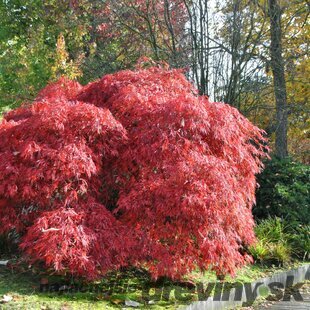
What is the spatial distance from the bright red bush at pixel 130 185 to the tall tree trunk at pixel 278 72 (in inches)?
196

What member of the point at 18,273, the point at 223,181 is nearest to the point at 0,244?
the point at 18,273

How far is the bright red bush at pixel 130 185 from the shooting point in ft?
12.9

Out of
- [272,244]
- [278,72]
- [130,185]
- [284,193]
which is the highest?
[278,72]

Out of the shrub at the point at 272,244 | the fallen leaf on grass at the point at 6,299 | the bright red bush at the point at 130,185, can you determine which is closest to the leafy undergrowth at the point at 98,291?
the fallen leaf on grass at the point at 6,299

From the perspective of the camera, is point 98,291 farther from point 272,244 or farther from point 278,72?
point 278,72

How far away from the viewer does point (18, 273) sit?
485 cm

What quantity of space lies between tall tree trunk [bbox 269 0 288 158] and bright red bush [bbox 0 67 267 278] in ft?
16.3

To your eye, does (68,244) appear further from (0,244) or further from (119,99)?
(0,244)

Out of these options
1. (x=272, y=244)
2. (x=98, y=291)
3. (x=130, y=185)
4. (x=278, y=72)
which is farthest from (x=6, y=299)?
(x=278, y=72)

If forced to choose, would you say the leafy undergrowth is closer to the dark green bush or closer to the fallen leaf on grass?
the fallen leaf on grass

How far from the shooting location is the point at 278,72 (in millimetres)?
9766

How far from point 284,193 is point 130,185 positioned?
11.0 feet

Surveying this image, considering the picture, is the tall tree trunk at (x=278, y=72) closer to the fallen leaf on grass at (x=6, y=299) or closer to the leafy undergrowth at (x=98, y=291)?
the leafy undergrowth at (x=98, y=291)

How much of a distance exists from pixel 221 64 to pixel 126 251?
5.80 metres
